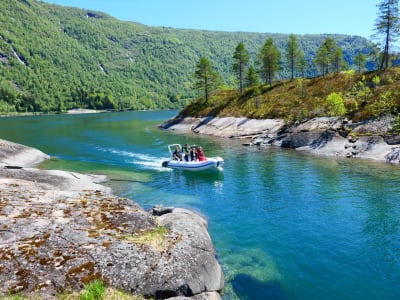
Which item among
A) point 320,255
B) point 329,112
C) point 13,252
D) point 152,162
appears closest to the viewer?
point 13,252

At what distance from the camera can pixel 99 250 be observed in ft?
52.1

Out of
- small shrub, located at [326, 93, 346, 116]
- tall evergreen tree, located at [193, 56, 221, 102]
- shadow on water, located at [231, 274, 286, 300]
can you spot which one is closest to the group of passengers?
shadow on water, located at [231, 274, 286, 300]

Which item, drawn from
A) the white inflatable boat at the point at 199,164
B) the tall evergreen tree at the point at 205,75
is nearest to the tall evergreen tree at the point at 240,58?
the tall evergreen tree at the point at 205,75

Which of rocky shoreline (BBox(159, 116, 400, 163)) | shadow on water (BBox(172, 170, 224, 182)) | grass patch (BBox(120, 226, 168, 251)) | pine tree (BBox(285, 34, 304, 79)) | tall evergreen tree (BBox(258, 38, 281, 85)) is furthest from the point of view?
pine tree (BBox(285, 34, 304, 79))

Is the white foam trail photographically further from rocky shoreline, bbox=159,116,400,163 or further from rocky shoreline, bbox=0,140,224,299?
rocky shoreline, bbox=0,140,224,299

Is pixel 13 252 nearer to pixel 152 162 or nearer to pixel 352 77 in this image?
pixel 152 162

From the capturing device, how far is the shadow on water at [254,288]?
53.5 ft

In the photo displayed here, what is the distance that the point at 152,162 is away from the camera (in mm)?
52375

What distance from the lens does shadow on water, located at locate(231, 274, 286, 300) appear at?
642 inches

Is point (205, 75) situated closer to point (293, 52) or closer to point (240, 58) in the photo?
point (240, 58)

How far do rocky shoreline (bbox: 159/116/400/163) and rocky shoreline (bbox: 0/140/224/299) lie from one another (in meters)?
37.3

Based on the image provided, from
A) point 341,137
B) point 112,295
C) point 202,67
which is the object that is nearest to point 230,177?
point 341,137

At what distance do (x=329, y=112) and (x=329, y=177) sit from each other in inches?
1080

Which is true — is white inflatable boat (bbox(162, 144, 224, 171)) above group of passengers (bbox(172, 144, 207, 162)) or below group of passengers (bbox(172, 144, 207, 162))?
below
